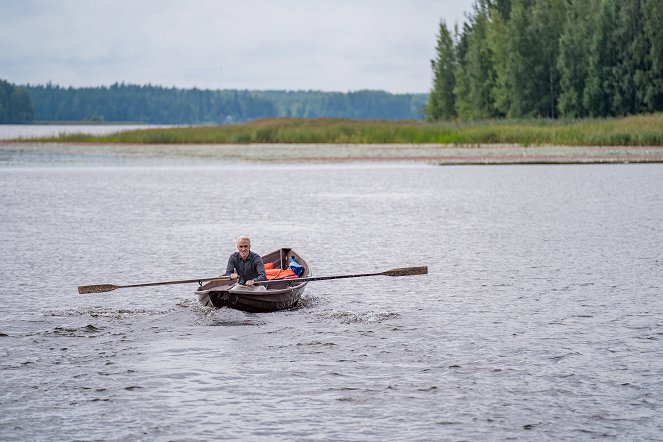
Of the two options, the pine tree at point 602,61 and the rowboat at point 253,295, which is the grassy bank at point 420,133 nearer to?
the pine tree at point 602,61

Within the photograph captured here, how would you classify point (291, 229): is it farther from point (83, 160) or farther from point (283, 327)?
point (83, 160)

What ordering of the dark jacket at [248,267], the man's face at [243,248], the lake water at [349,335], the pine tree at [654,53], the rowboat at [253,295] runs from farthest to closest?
the pine tree at [654,53] < the dark jacket at [248,267] < the man's face at [243,248] < the rowboat at [253,295] < the lake water at [349,335]

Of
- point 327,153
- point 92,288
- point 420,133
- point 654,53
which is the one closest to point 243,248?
point 92,288

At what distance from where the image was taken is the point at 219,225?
3412cm

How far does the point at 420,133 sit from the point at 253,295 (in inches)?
2792

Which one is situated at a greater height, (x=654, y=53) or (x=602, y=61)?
(x=654, y=53)

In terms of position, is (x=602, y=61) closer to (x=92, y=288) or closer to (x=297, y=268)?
(x=297, y=268)

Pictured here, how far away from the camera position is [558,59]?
91125mm

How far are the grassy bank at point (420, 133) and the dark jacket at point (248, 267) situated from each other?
196 ft

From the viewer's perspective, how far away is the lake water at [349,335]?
37.9ft

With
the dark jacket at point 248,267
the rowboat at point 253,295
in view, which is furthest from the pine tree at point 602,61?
the dark jacket at point 248,267

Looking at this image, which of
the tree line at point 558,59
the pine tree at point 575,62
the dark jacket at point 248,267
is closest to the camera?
the dark jacket at point 248,267

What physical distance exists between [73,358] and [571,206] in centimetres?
2903

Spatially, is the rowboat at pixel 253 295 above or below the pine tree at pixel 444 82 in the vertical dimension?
below
